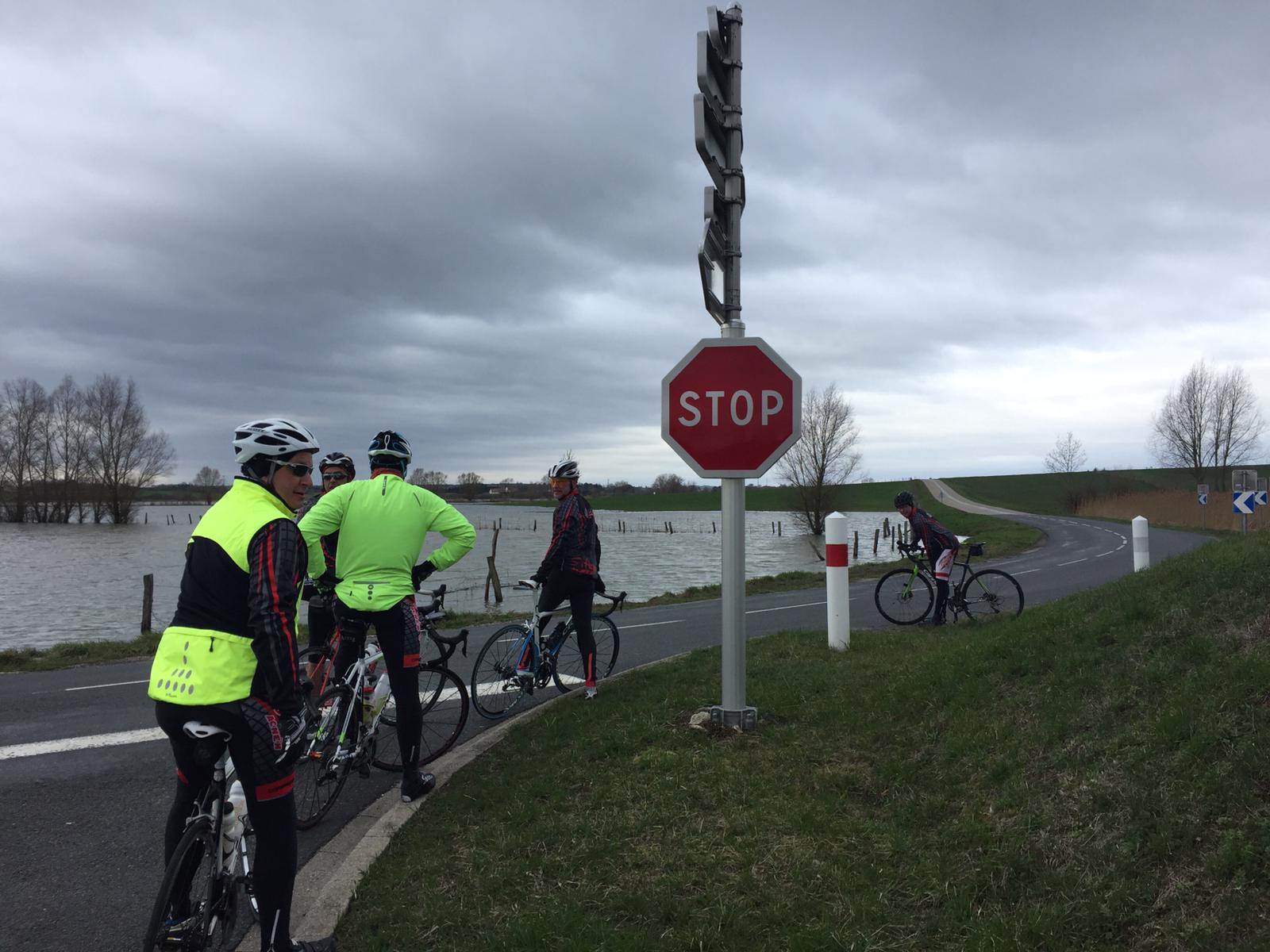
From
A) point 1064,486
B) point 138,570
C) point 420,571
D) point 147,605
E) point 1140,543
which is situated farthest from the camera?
point 1064,486

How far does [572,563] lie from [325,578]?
90.0 inches

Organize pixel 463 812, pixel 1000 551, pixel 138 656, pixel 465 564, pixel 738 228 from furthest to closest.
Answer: pixel 465 564 < pixel 1000 551 < pixel 138 656 < pixel 738 228 < pixel 463 812

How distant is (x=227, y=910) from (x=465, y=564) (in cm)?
3631

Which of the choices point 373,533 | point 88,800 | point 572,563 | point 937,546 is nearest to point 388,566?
point 373,533

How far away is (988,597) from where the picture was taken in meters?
10.1

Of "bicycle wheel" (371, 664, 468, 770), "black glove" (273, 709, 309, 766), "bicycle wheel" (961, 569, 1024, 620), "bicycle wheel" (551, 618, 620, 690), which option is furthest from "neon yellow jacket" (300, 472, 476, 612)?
"bicycle wheel" (961, 569, 1024, 620)

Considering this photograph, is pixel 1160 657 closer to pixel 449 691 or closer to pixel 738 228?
pixel 738 228

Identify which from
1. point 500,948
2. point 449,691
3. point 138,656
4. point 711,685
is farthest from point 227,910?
point 138,656

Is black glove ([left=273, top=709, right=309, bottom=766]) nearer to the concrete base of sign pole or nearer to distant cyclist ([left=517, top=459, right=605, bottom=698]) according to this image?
the concrete base of sign pole

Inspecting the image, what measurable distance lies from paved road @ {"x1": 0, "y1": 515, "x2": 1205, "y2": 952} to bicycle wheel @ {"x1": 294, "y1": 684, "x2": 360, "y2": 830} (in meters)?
0.12

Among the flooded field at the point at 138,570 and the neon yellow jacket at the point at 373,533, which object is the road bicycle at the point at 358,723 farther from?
the flooded field at the point at 138,570

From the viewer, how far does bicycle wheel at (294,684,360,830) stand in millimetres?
4559

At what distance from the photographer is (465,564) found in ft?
126

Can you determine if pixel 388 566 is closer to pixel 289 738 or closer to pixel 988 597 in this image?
pixel 289 738
